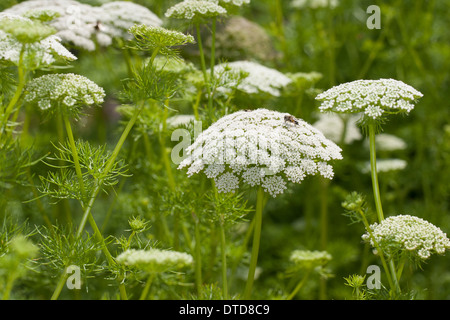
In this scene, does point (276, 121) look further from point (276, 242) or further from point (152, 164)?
point (276, 242)

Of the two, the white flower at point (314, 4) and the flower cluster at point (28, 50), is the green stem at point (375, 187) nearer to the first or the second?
the flower cluster at point (28, 50)

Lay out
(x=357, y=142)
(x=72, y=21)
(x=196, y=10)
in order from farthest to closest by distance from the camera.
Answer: (x=357, y=142)
(x=72, y=21)
(x=196, y=10)

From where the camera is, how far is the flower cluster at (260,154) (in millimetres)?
1890

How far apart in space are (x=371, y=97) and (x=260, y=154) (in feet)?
1.85

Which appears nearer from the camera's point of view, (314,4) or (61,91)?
(61,91)

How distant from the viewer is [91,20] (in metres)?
2.73

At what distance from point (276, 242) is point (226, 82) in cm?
206

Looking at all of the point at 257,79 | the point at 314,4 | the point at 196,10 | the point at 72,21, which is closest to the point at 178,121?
the point at 257,79

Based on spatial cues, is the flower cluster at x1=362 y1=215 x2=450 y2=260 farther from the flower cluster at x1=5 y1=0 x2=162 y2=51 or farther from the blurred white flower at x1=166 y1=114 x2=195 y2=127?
the flower cluster at x1=5 y1=0 x2=162 y2=51

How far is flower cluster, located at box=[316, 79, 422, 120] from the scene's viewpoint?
198cm

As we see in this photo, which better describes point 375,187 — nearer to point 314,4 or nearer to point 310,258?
point 310,258

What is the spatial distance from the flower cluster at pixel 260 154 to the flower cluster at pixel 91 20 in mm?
1137

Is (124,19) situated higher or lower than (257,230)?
higher
